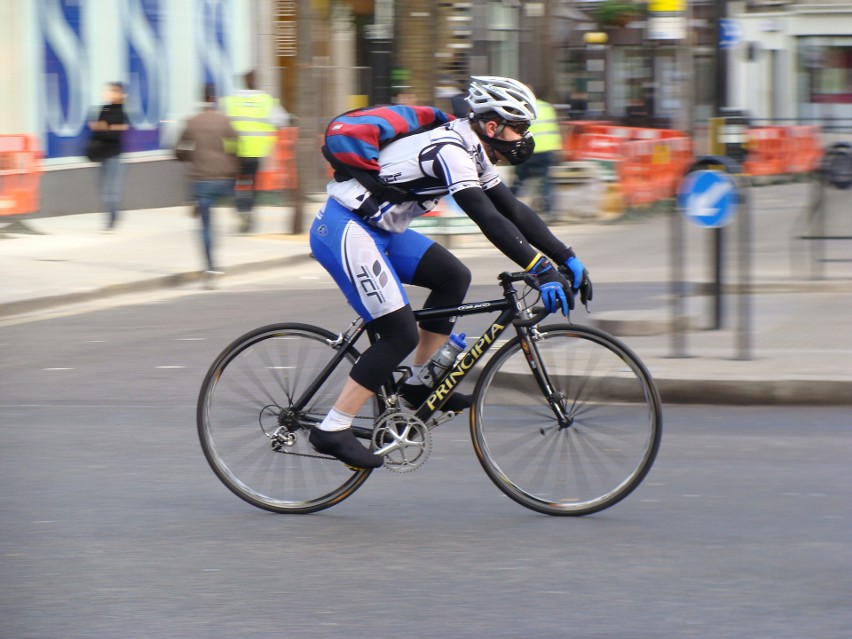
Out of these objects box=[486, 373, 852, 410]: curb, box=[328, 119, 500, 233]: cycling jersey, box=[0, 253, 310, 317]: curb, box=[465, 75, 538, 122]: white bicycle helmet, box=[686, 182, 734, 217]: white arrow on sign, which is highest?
box=[465, 75, 538, 122]: white bicycle helmet

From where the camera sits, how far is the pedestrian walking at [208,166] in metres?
14.5

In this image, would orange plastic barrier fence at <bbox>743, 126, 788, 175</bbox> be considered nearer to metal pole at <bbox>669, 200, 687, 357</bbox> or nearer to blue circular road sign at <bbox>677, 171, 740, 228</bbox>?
metal pole at <bbox>669, 200, 687, 357</bbox>

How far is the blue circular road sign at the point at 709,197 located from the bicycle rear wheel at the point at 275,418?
12.1ft

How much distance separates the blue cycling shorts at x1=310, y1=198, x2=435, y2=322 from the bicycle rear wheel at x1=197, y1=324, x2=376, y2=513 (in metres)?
0.26

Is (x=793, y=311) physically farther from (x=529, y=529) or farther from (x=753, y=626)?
(x=753, y=626)

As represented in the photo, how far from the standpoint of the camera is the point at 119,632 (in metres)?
4.36

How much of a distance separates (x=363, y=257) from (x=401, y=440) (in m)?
0.70

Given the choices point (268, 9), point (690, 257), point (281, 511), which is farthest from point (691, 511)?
point (268, 9)

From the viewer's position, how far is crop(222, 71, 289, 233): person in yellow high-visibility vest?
18250mm

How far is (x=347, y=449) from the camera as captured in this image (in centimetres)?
561

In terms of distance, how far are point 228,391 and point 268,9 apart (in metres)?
20.1

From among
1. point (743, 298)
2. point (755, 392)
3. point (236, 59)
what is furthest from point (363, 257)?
point (236, 59)

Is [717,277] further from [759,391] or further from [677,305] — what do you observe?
[759,391]

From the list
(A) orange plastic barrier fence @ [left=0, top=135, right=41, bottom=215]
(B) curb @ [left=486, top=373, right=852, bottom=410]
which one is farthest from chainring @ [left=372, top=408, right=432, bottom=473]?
(A) orange plastic barrier fence @ [left=0, top=135, right=41, bottom=215]
